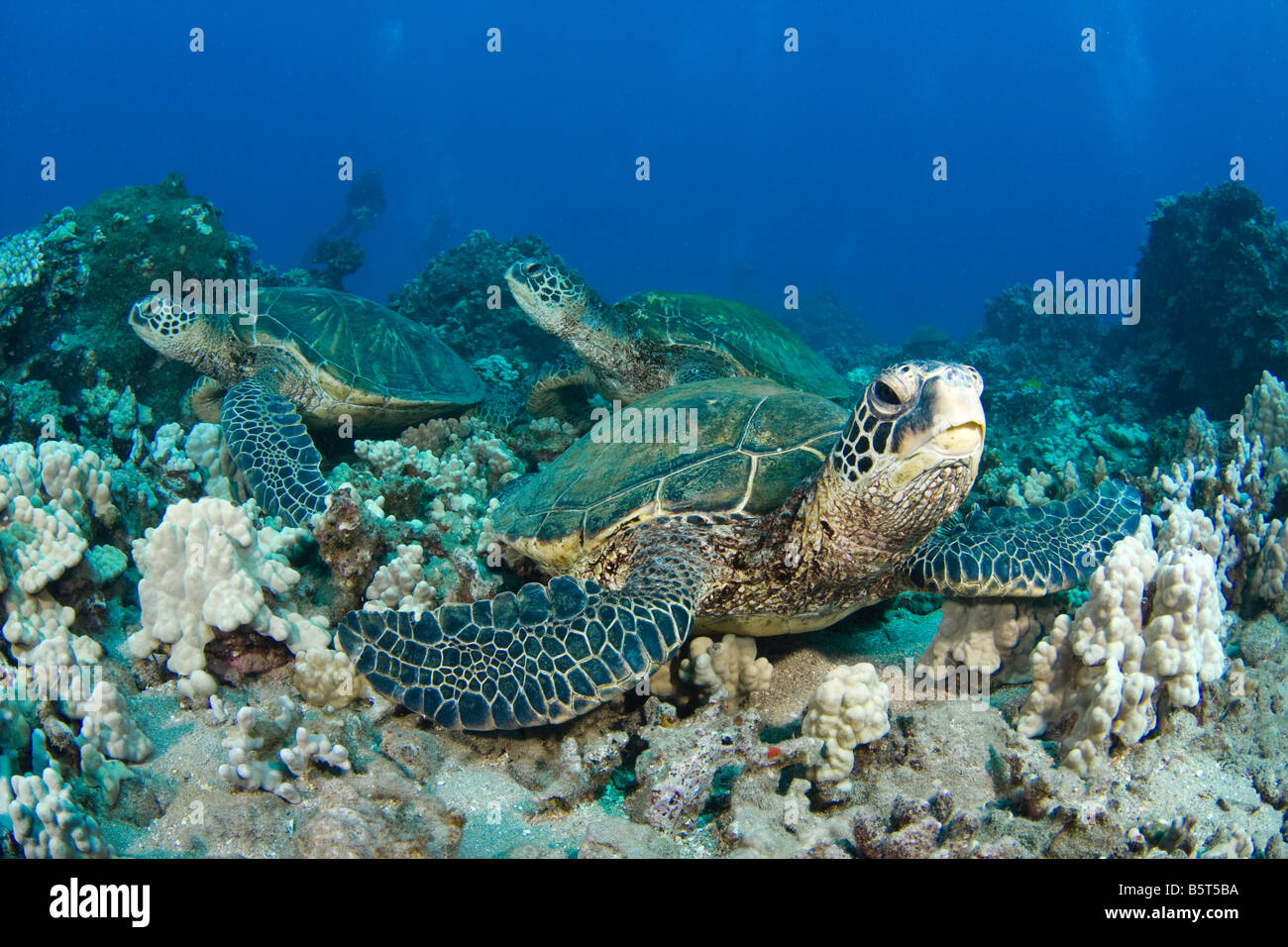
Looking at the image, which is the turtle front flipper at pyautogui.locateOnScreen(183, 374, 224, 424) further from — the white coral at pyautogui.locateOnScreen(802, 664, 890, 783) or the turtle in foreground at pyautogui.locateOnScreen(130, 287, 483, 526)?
the white coral at pyautogui.locateOnScreen(802, 664, 890, 783)

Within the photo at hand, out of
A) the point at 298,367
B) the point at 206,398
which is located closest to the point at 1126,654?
the point at 298,367

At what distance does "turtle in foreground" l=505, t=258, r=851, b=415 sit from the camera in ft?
20.1

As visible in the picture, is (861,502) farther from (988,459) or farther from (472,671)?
(988,459)

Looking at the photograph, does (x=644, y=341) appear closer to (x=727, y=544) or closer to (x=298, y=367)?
(x=298, y=367)

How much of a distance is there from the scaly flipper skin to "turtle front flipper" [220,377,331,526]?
74.3 inches

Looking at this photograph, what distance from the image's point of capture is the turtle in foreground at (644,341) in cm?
614

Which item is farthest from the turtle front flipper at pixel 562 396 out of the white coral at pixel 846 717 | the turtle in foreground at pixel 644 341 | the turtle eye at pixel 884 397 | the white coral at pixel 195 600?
the white coral at pixel 846 717

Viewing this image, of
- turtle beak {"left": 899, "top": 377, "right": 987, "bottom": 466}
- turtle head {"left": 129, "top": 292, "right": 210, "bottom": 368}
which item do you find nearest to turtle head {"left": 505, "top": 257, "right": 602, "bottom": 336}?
turtle head {"left": 129, "top": 292, "right": 210, "bottom": 368}

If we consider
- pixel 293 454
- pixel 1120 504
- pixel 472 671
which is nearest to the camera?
pixel 472 671

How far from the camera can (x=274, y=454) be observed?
457cm
